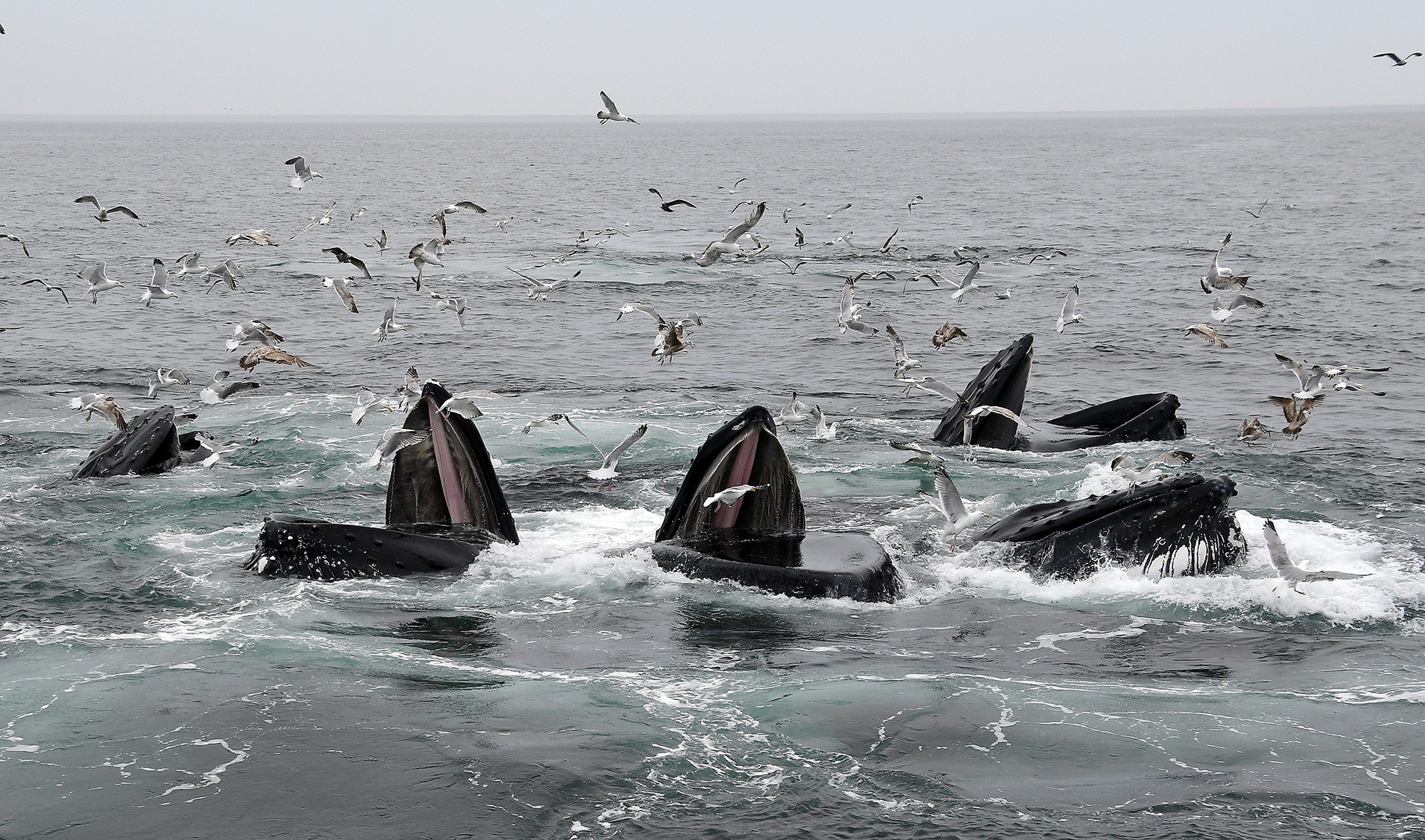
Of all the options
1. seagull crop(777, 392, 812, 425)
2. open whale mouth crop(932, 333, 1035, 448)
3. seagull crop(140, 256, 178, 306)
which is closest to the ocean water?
open whale mouth crop(932, 333, 1035, 448)

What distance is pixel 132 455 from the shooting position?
1628cm

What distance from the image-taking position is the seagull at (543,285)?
1012 inches

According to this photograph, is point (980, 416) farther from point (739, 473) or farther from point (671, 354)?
point (739, 473)

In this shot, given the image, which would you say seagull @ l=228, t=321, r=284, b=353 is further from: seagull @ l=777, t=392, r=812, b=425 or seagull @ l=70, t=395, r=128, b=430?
seagull @ l=777, t=392, r=812, b=425

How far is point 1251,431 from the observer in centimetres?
1902

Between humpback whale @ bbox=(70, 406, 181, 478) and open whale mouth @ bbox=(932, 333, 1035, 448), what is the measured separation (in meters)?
9.70

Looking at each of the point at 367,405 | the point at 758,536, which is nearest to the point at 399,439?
the point at 758,536

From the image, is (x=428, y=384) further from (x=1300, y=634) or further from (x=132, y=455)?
(x=1300, y=634)

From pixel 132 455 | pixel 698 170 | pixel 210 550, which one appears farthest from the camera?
pixel 698 170

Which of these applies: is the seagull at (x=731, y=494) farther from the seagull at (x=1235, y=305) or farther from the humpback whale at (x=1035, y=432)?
the seagull at (x=1235, y=305)

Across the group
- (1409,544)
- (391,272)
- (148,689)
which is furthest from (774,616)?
(391,272)

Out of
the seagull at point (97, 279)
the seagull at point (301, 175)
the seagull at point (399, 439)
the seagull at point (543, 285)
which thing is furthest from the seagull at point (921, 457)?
the seagull at point (97, 279)

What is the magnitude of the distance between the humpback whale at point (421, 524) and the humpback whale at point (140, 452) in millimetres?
4480

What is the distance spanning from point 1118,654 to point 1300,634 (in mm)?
1684
